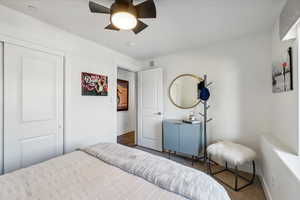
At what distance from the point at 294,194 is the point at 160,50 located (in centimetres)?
281

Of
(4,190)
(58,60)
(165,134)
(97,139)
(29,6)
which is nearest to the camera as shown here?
(4,190)

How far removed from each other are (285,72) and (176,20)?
4.66ft

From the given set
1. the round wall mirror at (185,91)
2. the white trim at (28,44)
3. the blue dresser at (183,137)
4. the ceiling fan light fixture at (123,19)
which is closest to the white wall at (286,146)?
the blue dresser at (183,137)

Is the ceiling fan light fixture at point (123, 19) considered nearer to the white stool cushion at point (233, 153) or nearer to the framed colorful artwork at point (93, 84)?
→ the framed colorful artwork at point (93, 84)

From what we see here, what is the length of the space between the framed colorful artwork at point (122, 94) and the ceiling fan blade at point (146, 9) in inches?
131

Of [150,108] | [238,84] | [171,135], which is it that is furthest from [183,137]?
[238,84]

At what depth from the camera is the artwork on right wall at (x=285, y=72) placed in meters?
1.41

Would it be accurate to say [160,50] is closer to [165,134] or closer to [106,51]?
[106,51]

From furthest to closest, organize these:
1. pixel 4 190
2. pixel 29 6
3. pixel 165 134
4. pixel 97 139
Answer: pixel 165 134 → pixel 97 139 → pixel 29 6 → pixel 4 190

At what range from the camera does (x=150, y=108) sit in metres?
3.45

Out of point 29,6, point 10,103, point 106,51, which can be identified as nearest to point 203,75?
point 106,51

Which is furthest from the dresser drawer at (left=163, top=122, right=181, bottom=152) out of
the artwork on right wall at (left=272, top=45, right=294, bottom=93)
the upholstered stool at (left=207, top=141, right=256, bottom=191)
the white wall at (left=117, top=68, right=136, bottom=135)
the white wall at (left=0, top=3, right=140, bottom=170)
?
the white wall at (left=117, top=68, right=136, bottom=135)

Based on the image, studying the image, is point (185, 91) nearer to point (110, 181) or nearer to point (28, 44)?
point (110, 181)

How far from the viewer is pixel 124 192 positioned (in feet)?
3.04
